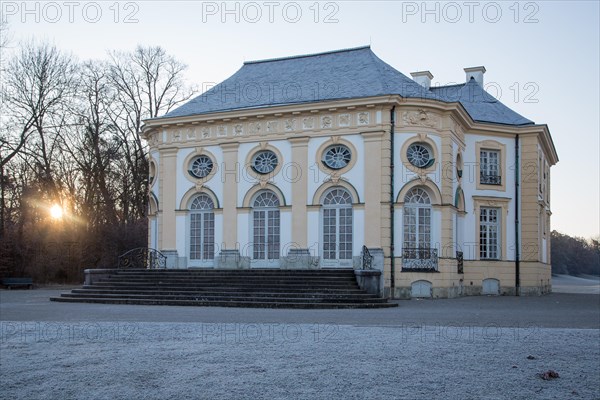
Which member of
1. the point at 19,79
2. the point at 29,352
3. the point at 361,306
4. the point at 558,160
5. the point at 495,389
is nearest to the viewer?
the point at 495,389

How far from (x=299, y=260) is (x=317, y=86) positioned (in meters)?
6.31

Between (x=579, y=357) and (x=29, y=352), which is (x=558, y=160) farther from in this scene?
Answer: (x=29, y=352)

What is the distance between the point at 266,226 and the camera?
24922mm

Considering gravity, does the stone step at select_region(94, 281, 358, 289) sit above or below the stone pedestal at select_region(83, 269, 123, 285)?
below

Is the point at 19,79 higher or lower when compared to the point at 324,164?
higher

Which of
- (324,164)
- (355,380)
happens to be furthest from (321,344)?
(324,164)

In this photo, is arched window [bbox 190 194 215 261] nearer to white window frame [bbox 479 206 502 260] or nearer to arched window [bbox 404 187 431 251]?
arched window [bbox 404 187 431 251]

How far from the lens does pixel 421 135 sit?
23391 mm

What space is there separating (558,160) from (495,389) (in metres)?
30.9

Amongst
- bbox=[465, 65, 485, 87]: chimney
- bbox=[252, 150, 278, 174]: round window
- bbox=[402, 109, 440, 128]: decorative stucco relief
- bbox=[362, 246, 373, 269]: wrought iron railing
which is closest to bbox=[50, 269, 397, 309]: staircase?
bbox=[362, 246, 373, 269]: wrought iron railing

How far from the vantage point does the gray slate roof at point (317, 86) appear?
24375 mm

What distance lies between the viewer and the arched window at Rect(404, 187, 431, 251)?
23422 mm

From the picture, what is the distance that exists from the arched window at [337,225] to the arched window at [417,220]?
6.19 feet

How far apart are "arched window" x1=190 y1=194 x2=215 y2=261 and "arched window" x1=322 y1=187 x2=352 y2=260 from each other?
14.4ft
